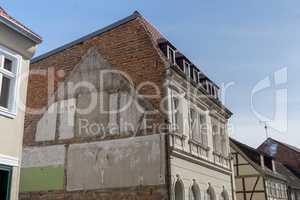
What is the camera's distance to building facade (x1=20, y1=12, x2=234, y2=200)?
15875 mm

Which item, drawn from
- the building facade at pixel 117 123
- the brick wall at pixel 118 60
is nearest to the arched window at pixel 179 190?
the building facade at pixel 117 123

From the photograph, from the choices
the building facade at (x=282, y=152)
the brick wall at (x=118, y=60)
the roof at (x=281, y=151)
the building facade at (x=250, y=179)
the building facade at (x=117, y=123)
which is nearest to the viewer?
the building facade at (x=117, y=123)

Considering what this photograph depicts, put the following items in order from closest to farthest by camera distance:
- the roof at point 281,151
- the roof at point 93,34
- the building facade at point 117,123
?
1. the building facade at point 117,123
2. the roof at point 93,34
3. the roof at point 281,151

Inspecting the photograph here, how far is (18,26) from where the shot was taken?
1055 cm

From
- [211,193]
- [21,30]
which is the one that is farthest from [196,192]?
[21,30]

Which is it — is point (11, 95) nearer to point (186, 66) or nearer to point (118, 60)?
point (118, 60)

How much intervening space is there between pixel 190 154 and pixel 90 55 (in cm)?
694

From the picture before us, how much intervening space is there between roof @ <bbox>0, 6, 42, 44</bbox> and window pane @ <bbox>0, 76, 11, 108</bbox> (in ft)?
4.81

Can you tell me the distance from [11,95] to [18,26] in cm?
198

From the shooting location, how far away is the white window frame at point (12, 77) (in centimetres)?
1020

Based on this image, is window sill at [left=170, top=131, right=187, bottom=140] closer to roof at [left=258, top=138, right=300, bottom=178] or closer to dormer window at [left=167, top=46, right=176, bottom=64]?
dormer window at [left=167, top=46, right=176, bottom=64]

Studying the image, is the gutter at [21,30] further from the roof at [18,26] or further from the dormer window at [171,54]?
the dormer window at [171,54]

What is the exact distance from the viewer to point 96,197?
→ 1608cm

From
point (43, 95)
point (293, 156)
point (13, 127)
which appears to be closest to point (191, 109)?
point (43, 95)
